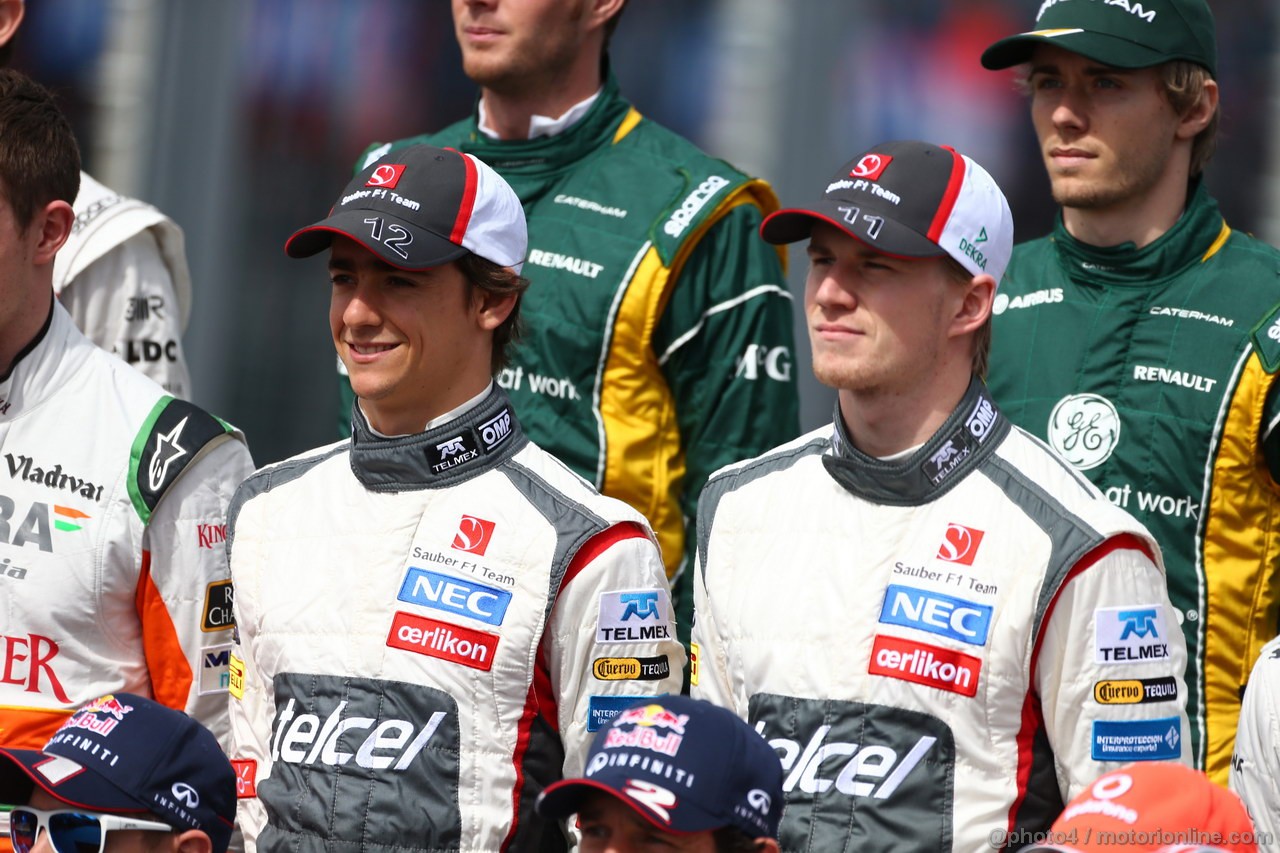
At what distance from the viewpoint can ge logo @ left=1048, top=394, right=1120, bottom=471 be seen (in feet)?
14.6

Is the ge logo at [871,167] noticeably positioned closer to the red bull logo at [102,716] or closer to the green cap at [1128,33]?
the green cap at [1128,33]

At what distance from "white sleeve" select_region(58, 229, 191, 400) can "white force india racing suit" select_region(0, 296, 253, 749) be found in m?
0.82

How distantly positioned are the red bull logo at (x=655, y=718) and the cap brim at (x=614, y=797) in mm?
117

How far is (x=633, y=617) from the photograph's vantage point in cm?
359

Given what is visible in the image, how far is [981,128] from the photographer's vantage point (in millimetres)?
7004

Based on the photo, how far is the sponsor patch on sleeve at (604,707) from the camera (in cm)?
352

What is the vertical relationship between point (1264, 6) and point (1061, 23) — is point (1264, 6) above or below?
above

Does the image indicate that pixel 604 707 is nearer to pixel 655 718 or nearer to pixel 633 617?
pixel 633 617

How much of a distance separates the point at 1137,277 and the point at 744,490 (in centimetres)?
130

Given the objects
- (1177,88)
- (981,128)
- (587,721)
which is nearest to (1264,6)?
(981,128)

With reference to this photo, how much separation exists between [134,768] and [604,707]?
770 millimetres

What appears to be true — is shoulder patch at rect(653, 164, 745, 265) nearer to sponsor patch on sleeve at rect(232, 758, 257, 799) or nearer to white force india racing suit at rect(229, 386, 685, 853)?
white force india racing suit at rect(229, 386, 685, 853)

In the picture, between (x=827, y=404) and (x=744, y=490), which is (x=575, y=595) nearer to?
(x=744, y=490)

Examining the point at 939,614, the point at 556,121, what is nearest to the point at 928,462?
the point at 939,614
